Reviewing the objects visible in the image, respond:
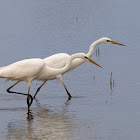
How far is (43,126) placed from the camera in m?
11.2

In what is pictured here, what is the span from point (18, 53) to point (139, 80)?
214 inches

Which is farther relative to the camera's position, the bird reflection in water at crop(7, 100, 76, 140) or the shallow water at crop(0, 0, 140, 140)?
the shallow water at crop(0, 0, 140, 140)

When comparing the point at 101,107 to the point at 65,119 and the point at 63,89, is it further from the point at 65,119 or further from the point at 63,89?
the point at 63,89

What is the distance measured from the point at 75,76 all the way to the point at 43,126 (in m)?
5.84

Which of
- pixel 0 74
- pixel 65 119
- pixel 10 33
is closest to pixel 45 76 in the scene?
pixel 0 74

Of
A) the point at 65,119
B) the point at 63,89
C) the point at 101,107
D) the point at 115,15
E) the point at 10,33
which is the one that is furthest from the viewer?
the point at 115,15

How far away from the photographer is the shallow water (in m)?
11.2

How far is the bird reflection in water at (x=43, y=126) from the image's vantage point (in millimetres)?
10504

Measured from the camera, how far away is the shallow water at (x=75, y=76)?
11.2 metres

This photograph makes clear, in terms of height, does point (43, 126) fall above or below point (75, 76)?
above

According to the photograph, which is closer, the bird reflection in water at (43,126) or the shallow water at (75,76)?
the bird reflection in water at (43,126)

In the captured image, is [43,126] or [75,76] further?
[75,76]

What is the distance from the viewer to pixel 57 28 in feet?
85.4

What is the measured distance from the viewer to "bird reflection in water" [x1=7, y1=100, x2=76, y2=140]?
10504 mm
